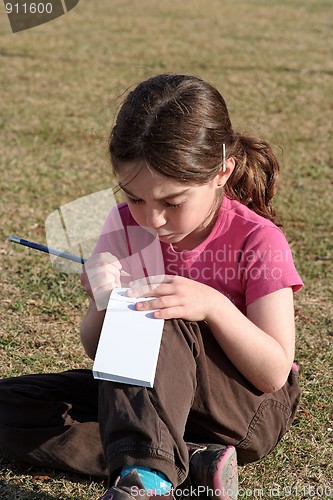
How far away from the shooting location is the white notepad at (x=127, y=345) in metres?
1.92

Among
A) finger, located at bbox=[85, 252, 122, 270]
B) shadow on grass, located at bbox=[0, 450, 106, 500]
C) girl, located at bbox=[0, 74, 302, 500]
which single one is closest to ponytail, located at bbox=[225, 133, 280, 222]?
girl, located at bbox=[0, 74, 302, 500]

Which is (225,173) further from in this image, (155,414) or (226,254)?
(155,414)

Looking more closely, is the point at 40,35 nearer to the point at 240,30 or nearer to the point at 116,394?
the point at 240,30

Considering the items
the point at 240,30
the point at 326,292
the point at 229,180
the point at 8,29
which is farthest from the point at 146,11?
the point at 229,180

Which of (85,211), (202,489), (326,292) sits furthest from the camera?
(85,211)

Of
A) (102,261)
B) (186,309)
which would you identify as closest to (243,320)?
→ (186,309)

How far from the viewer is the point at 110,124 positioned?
5188mm

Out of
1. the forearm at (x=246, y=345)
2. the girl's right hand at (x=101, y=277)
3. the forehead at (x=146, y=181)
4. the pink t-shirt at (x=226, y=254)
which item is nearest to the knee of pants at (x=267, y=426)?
the forearm at (x=246, y=345)

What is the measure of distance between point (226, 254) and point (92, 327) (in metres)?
0.42

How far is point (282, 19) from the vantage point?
11.6 m

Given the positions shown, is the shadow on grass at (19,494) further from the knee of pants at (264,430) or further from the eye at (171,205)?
the eye at (171,205)

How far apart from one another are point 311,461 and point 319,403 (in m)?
0.36

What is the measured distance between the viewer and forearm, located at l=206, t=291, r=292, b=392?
6.79ft

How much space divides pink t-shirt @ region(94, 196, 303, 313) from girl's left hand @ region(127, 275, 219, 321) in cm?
20
